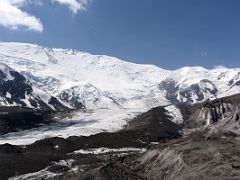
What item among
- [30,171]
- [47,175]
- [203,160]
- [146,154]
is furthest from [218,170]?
[30,171]

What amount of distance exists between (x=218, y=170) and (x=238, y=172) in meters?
4.68

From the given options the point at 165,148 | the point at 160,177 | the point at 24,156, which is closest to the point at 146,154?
the point at 165,148

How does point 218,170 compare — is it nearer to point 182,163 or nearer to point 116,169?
point 182,163

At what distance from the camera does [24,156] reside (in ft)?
624

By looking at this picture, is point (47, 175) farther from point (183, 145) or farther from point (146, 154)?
point (183, 145)

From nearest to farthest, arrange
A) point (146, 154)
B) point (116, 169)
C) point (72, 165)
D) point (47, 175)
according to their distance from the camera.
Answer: point (116, 169)
point (146, 154)
point (47, 175)
point (72, 165)

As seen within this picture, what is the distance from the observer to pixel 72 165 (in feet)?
604

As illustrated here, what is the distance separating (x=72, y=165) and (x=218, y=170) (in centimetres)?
8551

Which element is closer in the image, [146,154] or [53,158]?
[146,154]

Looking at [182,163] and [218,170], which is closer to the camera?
[218,170]

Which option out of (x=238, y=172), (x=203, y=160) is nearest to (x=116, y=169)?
(x=203, y=160)

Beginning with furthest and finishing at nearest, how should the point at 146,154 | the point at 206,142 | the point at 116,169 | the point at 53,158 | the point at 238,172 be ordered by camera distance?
the point at 53,158 → the point at 146,154 → the point at 206,142 → the point at 116,169 → the point at 238,172

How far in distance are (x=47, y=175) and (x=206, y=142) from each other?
52937 mm

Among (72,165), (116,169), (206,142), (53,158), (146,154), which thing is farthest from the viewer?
(53,158)
